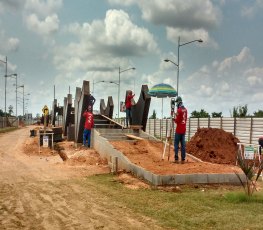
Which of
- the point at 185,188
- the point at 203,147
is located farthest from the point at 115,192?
the point at 203,147

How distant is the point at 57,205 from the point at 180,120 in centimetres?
672

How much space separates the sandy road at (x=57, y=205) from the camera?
7.57m

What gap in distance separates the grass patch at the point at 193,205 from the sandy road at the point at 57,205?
0.38 meters

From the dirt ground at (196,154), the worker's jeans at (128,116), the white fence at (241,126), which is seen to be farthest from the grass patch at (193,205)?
the white fence at (241,126)

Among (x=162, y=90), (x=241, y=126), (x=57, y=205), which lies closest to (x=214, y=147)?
(x=162, y=90)

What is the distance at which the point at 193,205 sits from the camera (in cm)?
909

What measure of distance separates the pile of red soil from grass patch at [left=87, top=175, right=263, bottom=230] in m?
7.42

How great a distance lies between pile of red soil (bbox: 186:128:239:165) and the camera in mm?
18922

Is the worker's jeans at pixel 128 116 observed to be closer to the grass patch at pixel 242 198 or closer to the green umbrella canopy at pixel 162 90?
the green umbrella canopy at pixel 162 90

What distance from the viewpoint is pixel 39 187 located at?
453 inches

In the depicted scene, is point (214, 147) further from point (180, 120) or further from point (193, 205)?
point (193, 205)

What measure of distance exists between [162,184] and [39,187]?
3458 mm

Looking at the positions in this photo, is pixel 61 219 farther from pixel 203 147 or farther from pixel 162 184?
pixel 203 147

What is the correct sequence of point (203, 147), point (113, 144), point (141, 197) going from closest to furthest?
1. point (141, 197)
2. point (113, 144)
3. point (203, 147)
